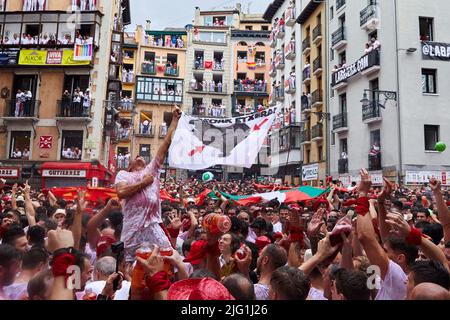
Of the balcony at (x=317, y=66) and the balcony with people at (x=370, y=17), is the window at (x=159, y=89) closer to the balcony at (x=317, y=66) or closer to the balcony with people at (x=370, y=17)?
the balcony at (x=317, y=66)

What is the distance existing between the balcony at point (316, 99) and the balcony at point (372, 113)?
6.15 metres

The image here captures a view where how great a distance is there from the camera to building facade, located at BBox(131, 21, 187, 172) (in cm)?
4191

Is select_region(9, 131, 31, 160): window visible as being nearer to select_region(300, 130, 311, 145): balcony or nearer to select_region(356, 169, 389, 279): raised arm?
select_region(300, 130, 311, 145): balcony

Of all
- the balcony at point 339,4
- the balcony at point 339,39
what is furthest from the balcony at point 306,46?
the balcony at point 339,4

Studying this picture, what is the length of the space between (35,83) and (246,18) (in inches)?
1323

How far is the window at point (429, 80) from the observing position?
835 inches

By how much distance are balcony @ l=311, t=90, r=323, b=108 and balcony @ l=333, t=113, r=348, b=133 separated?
2.91 metres

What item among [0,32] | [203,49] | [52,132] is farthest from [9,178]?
[203,49]

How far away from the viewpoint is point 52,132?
23.2 m

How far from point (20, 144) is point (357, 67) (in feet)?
62.2

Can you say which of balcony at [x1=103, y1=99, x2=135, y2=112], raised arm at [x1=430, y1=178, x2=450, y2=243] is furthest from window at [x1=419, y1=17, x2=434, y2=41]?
raised arm at [x1=430, y1=178, x2=450, y2=243]

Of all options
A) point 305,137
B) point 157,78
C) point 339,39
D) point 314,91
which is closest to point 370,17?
point 339,39

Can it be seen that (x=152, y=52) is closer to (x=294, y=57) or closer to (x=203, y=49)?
(x=203, y=49)
